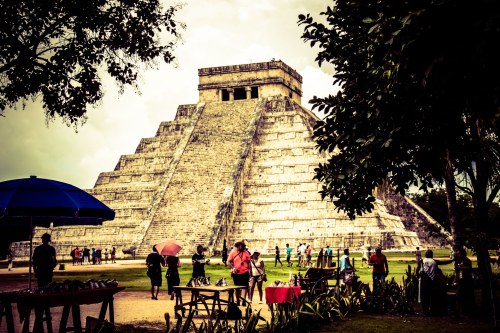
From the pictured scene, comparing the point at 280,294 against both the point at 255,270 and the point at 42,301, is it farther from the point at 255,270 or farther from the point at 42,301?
the point at 42,301

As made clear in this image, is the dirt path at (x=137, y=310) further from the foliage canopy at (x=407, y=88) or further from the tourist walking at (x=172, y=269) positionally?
the foliage canopy at (x=407, y=88)

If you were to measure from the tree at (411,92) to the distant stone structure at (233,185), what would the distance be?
22.8m

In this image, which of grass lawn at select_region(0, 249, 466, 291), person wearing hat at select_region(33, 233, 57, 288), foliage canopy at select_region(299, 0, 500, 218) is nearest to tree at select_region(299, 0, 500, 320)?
foliage canopy at select_region(299, 0, 500, 218)

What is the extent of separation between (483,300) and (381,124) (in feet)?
18.5

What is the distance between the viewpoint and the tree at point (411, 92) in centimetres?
514

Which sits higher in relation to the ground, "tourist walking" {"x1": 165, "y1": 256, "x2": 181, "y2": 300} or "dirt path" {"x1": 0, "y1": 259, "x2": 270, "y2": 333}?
"tourist walking" {"x1": 165, "y1": 256, "x2": 181, "y2": 300}

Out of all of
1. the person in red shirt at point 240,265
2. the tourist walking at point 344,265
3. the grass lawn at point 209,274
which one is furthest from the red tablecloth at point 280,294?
the grass lawn at point 209,274

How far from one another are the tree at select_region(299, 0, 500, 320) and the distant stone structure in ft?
74.7

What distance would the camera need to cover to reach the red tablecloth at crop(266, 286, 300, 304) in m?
11.1

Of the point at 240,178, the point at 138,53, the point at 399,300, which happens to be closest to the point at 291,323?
the point at 399,300

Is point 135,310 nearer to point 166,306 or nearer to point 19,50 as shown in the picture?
point 166,306

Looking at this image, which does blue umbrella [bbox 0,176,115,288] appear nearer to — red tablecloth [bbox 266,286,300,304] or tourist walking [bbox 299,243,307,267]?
red tablecloth [bbox 266,286,300,304]

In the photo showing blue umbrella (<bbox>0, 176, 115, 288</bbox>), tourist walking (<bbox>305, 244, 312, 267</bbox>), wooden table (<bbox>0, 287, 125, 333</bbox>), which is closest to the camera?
wooden table (<bbox>0, 287, 125, 333</bbox>)

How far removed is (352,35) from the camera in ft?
32.4
